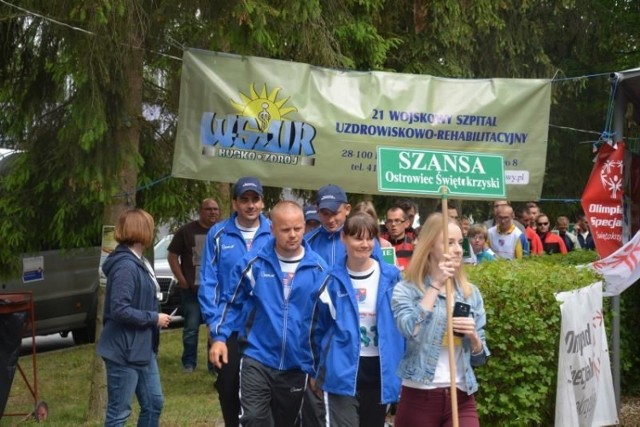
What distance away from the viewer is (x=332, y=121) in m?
10.3

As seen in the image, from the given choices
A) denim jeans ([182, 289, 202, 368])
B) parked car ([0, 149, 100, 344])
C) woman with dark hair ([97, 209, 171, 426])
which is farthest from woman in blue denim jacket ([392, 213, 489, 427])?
parked car ([0, 149, 100, 344])

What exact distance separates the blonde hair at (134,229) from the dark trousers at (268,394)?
118 centimetres

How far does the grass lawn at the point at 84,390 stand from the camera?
1020cm

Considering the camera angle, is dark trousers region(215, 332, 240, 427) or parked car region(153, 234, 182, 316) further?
parked car region(153, 234, 182, 316)

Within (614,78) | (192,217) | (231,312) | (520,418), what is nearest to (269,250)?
(231,312)

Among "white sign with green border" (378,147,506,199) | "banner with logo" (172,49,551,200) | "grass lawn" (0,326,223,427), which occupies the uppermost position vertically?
"banner with logo" (172,49,551,200)

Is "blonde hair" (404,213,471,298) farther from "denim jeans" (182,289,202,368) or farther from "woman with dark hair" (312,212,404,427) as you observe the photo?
"denim jeans" (182,289,202,368)

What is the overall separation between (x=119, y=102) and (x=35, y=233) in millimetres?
2291

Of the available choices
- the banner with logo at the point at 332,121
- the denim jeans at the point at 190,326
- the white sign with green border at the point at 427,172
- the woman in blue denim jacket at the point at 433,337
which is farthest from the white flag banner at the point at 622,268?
the denim jeans at the point at 190,326

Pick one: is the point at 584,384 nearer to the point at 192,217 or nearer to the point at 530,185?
the point at 530,185

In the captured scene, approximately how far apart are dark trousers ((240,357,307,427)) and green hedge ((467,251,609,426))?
1.58 meters

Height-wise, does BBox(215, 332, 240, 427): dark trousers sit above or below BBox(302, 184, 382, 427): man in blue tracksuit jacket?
below

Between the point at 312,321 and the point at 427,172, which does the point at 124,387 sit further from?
the point at 427,172

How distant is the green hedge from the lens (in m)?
7.96
